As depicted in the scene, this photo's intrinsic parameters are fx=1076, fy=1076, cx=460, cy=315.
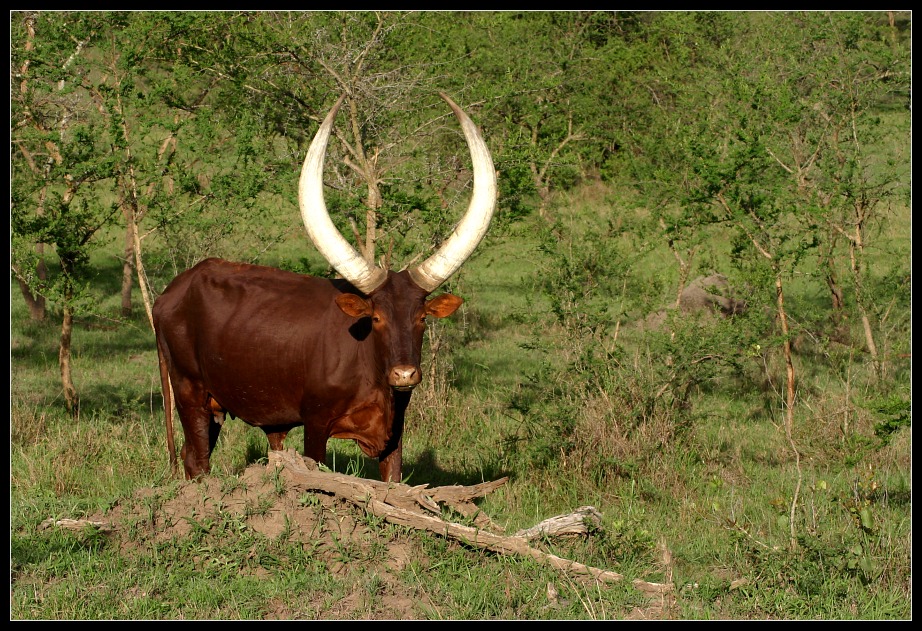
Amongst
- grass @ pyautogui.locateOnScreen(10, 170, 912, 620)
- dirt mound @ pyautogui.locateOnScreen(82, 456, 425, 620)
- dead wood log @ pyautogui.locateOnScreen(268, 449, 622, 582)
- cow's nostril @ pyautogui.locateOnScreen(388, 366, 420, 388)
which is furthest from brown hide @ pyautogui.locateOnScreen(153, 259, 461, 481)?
dirt mound @ pyautogui.locateOnScreen(82, 456, 425, 620)

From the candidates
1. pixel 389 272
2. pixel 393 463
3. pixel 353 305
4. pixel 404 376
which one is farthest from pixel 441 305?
pixel 393 463

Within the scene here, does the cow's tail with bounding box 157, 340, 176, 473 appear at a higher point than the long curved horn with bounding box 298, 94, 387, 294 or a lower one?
lower

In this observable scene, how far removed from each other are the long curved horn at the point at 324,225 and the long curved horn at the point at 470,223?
0.26 meters

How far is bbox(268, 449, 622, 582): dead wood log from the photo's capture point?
5.36m

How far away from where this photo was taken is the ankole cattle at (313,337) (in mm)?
5934

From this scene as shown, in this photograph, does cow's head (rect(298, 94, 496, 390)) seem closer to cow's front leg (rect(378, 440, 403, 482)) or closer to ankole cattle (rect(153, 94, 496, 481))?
ankole cattle (rect(153, 94, 496, 481))

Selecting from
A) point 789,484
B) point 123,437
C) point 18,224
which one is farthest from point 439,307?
point 18,224

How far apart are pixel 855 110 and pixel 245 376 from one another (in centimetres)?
690

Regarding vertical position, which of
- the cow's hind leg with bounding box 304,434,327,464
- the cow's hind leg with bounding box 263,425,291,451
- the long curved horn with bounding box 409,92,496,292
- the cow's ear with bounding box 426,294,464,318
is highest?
the long curved horn with bounding box 409,92,496,292

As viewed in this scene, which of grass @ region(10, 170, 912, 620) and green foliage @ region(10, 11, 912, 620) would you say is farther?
green foliage @ region(10, 11, 912, 620)

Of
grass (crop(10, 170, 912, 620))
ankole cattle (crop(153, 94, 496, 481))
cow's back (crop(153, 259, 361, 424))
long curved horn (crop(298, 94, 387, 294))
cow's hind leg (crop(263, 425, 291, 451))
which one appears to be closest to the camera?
grass (crop(10, 170, 912, 620))

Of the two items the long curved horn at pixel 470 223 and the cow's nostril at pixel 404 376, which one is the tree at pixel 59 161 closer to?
the long curved horn at pixel 470 223

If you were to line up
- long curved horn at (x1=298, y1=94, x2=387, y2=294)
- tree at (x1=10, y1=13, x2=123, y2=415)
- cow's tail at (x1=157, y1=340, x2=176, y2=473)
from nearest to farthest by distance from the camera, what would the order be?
long curved horn at (x1=298, y1=94, x2=387, y2=294), cow's tail at (x1=157, y1=340, x2=176, y2=473), tree at (x1=10, y1=13, x2=123, y2=415)

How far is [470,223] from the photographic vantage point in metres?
5.99
